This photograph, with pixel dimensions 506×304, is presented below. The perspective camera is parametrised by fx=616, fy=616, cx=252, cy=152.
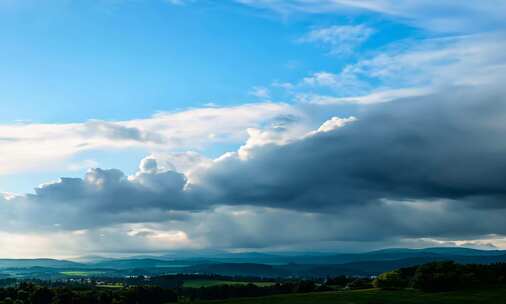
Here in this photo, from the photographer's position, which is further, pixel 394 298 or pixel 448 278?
pixel 448 278

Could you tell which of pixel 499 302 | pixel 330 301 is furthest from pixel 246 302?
pixel 499 302

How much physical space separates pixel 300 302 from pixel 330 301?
8532 mm

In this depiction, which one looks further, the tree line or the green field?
the tree line

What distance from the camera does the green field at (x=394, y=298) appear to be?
15988cm

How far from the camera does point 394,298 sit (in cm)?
16912

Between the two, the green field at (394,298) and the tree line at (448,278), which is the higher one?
the tree line at (448,278)

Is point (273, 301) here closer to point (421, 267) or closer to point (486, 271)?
point (421, 267)

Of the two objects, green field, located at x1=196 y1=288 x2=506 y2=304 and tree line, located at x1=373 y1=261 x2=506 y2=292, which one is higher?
tree line, located at x1=373 y1=261 x2=506 y2=292

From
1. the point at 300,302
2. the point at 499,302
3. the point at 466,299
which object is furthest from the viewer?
the point at 300,302

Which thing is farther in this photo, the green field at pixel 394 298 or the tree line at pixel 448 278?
the tree line at pixel 448 278

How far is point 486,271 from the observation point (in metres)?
192

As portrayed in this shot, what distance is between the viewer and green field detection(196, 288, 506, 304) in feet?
525

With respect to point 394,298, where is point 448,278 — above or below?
above

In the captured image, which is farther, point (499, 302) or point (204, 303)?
point (204, 303)
